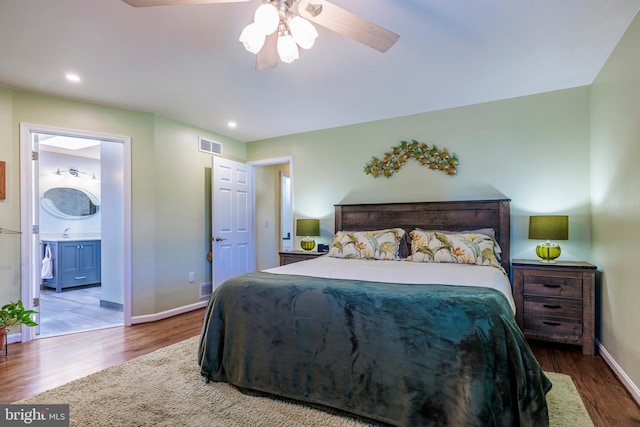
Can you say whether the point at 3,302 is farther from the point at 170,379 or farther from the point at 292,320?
the point at 292,320

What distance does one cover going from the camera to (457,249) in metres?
2.92

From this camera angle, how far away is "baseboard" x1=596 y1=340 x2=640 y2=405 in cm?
197

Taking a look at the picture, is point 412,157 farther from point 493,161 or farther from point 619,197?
point 619,197

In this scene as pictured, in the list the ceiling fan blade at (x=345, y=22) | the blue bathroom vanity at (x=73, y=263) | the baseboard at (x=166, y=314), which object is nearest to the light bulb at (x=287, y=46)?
the ceiling fan blade at (x=345, y=22)

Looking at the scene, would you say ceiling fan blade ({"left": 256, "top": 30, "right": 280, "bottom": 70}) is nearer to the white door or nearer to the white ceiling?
the white ceiling

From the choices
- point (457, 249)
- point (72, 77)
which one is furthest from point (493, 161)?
point (72, 77)

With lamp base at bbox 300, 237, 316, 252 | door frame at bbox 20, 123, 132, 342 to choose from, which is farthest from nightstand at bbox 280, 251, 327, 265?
door frame at bbox 20, 123, 132, 342

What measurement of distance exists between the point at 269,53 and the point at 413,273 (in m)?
1.85

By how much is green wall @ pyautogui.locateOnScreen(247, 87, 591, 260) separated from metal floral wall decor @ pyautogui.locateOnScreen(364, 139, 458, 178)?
0.07 metres

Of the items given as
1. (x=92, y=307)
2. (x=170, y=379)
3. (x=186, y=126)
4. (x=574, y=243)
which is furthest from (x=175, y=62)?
(x=574, y=243)

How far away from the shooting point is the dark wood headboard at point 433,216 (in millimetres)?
3262

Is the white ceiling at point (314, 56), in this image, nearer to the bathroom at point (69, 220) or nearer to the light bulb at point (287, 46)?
the light bulb at point (287, 46)

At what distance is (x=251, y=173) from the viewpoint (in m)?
5.10

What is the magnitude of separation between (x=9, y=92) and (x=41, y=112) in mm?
267
